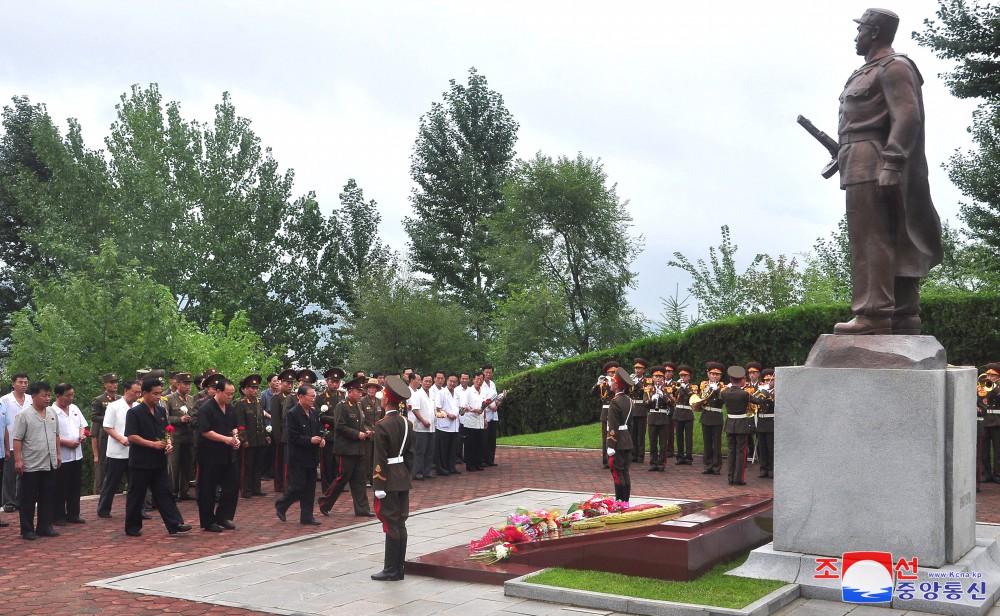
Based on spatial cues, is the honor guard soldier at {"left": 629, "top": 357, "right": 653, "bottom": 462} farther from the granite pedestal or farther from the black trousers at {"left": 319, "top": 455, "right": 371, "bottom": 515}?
the granite pedestal

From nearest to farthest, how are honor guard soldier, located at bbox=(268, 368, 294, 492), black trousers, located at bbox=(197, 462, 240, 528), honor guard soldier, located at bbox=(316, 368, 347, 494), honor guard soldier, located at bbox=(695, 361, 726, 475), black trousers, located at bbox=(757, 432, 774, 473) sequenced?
1. black trousers, located at bbox=(197, 462, 240, 528)
2. honor guard soldier, located at bbox=(316, 368, 347, 494)
3. honor guard soldier, located at bbox=(268, 368, 294, 492)
4. black trousers, located at bbox=(757, 432, 774, 473)
5. honor guard soldier, located at bbox=(695, 361, 726, 475)

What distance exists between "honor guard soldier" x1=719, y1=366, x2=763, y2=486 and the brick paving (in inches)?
12.4

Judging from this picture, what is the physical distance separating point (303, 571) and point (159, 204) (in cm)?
3415

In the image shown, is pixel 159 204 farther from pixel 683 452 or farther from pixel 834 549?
pixel 834 549

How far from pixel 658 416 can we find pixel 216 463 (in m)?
9.63

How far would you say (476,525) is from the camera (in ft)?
38.4

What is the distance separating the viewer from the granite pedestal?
25.2 feet

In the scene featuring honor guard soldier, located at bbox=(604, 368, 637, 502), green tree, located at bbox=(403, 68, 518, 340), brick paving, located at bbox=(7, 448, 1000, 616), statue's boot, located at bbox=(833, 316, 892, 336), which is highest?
green tree, located at bbox=(403, 68, 518, 340)

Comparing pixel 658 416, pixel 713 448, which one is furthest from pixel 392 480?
pixel 658 416

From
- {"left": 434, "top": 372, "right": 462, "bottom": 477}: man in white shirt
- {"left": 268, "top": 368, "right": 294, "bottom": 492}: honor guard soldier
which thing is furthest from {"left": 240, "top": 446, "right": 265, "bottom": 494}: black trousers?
{"left": 434, "top": 372, "right": 462, "bottom": 477}: man in white shirt

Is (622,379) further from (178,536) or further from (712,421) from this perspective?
(178,536)

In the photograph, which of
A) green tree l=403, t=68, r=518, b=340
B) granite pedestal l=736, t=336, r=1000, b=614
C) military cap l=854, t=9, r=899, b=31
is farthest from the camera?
green tree l=403, t=68, r=518, b=340

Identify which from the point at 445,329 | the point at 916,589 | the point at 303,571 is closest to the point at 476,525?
the point at 303,571

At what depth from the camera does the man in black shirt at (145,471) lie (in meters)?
11.2
